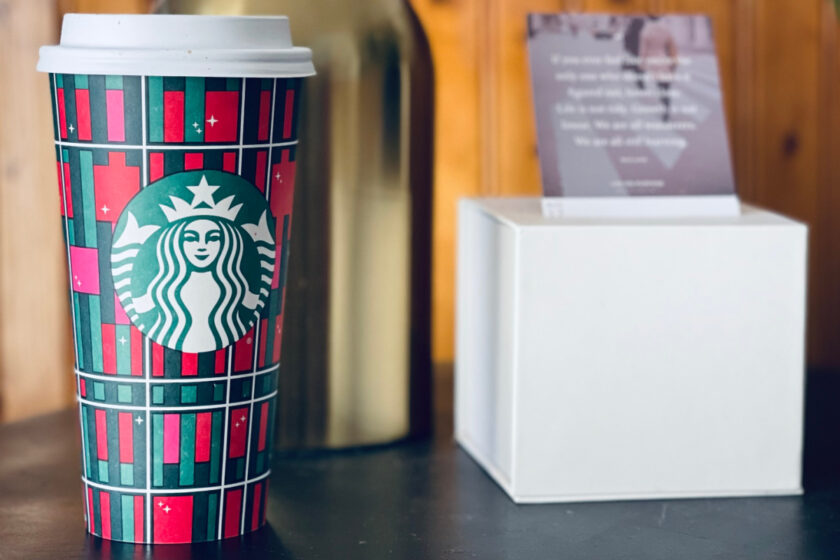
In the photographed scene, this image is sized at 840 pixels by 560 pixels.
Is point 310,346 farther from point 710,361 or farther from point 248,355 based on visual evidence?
point 710,361

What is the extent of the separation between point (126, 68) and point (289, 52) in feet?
0.40

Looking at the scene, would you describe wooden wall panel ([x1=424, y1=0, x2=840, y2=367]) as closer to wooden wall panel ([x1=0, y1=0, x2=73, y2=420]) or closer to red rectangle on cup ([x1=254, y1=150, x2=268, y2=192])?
wooden wall panel ([x1=0, y1=0, x2=73, y2=420])

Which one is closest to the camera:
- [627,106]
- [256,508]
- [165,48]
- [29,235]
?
[165,48]

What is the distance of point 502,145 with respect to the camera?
154 cm

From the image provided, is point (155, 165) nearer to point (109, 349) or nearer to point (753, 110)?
point (109, 349)

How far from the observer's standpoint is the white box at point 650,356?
101 centimetres

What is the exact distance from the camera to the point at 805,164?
5.10 ft

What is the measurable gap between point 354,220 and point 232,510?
33 centimetres

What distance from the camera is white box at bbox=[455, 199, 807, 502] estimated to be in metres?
1.01

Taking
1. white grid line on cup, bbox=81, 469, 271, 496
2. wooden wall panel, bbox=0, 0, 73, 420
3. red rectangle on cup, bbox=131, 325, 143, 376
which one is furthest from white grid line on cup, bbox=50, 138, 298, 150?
wooden wall panel, bbox=0, 0, 73, 420

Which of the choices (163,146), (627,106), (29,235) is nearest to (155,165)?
(163,146)

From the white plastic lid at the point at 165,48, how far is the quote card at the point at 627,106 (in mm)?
315

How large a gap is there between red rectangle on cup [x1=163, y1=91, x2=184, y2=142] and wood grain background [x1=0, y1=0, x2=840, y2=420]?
0.67 metres

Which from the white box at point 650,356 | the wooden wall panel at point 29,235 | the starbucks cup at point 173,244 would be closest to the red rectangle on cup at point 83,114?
the starbucks cup at point 173,244
